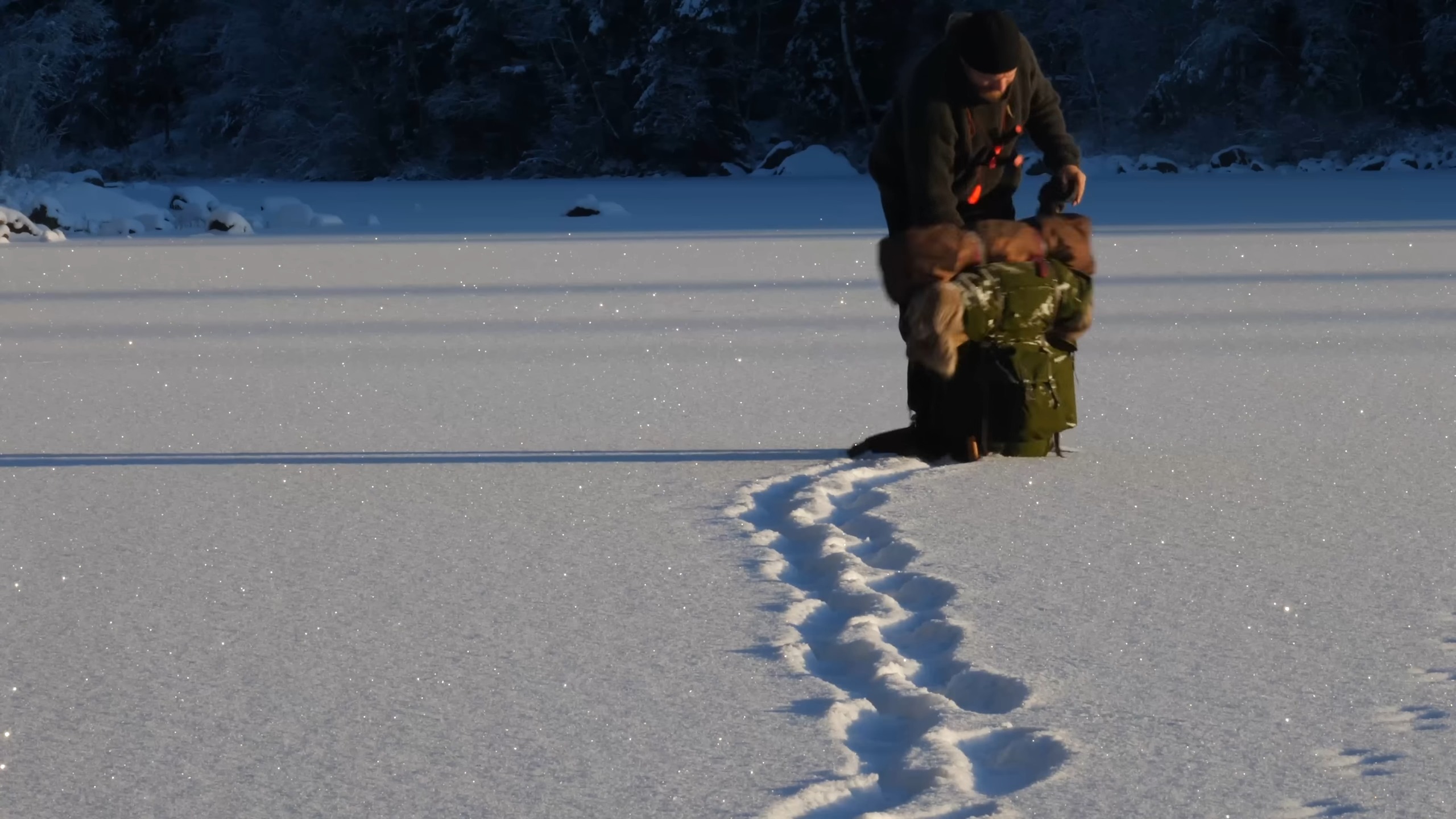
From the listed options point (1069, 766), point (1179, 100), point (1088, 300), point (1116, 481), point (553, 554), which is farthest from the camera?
point (1179, 100)

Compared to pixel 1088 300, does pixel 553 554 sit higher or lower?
lower

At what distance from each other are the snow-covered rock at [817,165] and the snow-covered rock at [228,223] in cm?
1751

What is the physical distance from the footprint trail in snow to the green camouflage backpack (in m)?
0.58

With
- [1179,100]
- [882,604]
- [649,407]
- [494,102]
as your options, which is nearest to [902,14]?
[1179,100]

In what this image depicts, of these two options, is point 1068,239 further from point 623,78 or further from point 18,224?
point 623,78

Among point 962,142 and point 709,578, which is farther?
point 962,142

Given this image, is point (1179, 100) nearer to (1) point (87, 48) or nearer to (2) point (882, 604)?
(1) point (87, 48)

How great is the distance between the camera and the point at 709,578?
12.5 feet

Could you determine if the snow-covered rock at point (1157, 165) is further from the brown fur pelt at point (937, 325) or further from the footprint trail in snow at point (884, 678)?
the footprint trail in snow at point (884, 678)

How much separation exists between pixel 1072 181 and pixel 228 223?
49.1 feet

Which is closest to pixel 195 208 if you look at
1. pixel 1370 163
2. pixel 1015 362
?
pixel 1015 362

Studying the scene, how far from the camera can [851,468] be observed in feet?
16.3

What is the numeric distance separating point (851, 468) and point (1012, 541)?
3.00 feet

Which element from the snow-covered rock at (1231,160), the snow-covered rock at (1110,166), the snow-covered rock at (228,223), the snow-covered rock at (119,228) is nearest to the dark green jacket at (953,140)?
the snow-covered rock at (228,223)
